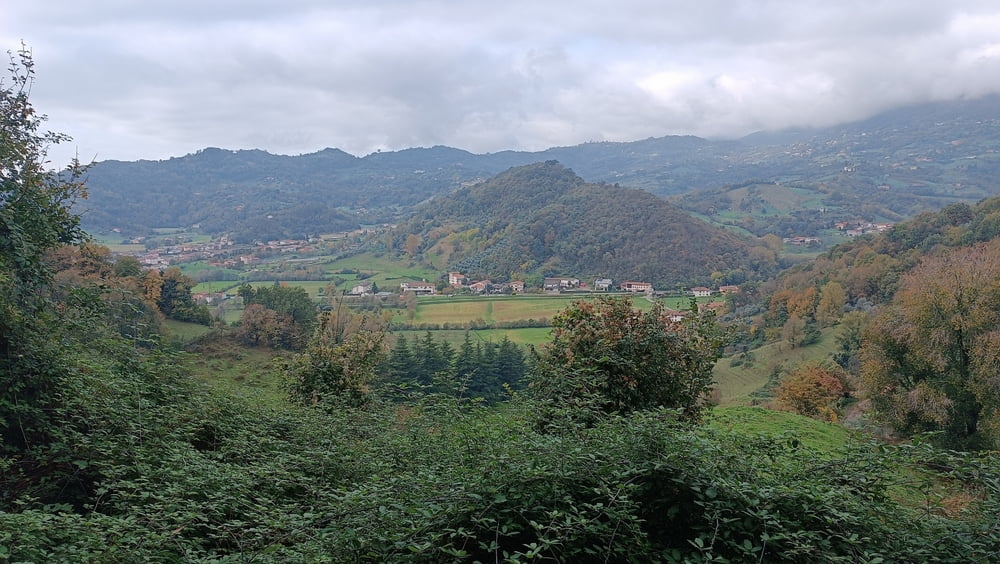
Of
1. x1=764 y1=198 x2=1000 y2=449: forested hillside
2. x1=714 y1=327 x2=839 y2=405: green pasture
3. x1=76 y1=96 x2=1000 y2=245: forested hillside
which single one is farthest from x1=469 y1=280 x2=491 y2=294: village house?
x1=76 y1=96 x2=1000 y2=245: forested hillside

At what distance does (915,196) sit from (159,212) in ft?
583

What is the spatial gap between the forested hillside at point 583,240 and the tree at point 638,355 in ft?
205

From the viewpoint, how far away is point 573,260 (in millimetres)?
82250

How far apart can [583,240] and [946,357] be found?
70.9 meters

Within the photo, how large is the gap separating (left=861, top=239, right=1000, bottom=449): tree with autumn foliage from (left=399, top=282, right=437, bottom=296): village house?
54120 mm

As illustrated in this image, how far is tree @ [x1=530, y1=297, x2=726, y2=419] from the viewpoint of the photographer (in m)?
7.96

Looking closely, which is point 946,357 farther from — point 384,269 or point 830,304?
point 384,269

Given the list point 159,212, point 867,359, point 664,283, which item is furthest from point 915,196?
point 159,212

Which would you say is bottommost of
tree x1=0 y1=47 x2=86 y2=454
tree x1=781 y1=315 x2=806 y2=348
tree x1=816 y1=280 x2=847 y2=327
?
tree x1=781 y1=315 x2=806 y2=348

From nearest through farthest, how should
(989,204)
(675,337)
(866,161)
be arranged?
(675,337) < (989,204) < (866,161)

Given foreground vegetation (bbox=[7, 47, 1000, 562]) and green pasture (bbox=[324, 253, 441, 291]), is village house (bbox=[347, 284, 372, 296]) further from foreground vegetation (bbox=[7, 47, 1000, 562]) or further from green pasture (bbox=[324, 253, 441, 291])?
foreground vegetation (bbox=[7, 47, 1000, 562])

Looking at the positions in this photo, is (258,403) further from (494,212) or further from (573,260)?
(494,212)

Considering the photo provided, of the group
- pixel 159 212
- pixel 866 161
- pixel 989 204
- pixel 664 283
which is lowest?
pixel 664 283

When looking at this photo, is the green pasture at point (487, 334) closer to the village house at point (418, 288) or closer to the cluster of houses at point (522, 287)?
the village house at point (418, 288)
